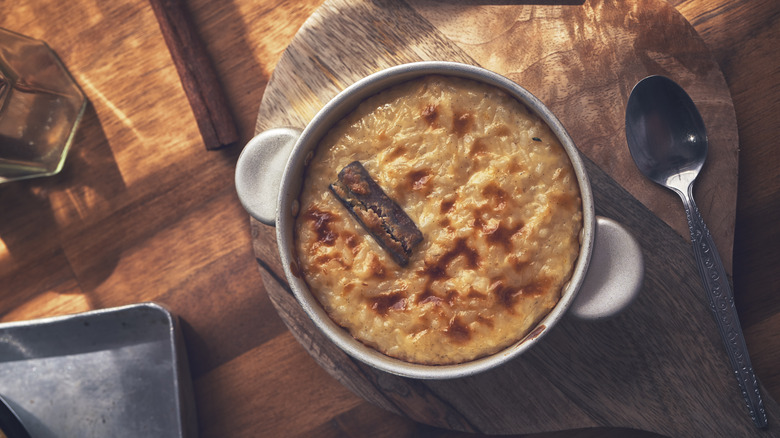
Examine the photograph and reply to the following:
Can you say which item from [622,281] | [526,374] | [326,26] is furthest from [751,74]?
[326,26]

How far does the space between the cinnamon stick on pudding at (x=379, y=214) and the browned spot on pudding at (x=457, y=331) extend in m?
0.17

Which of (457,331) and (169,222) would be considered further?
(169,222)

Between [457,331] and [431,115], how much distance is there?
48cm

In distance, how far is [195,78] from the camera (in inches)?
59.7

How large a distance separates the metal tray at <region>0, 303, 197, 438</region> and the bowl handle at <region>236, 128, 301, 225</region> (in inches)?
21.9

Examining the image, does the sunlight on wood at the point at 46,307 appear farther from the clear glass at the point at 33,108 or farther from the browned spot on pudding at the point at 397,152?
the browned spot on pudding at the point at 397,152

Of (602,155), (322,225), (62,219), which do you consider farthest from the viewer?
(62,219)

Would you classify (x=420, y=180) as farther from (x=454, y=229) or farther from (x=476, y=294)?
(x=476, y=294)

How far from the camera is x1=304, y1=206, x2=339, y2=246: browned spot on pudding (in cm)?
122

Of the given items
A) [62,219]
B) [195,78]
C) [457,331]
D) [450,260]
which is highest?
[195,78]

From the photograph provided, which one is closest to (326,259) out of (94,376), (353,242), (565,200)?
(353,242)

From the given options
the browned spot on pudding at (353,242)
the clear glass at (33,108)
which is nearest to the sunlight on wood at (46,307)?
the clear glass at (33,108)

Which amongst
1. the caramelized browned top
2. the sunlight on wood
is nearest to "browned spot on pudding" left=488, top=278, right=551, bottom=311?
the caramelized browned top

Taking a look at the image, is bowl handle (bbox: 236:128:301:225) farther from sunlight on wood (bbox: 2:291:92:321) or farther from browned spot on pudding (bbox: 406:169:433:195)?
sunlight on wood (bbox: 2:291:92:321)
